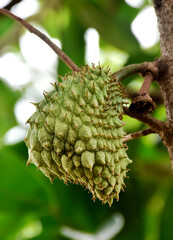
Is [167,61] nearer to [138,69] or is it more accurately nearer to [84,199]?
[138,69]

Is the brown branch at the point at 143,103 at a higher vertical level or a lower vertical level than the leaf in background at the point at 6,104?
lower

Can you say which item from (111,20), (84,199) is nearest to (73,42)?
(111,20)

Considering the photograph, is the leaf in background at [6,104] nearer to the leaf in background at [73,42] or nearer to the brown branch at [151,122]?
the leaf in background at [73,42]

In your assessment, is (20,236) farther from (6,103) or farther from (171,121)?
(171,121)

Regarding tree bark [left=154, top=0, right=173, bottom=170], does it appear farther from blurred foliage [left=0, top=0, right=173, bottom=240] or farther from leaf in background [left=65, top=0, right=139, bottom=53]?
leaf in background [left=65, top=0, right=139, bottom=53]

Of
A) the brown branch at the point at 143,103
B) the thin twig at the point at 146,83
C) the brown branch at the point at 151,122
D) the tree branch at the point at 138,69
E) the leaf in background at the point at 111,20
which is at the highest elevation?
the leaf in background at the point at 111,20

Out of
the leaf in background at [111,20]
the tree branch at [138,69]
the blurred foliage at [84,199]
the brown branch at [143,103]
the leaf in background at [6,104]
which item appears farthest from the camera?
the leaf in background at [6,104]

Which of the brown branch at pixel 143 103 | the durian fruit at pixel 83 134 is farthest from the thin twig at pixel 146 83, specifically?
the durian fruit at pixel 83 134

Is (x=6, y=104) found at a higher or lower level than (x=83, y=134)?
higher

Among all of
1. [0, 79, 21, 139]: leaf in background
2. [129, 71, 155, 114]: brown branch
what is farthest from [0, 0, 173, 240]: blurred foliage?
[129, 71, 155, 114]: brown branch
